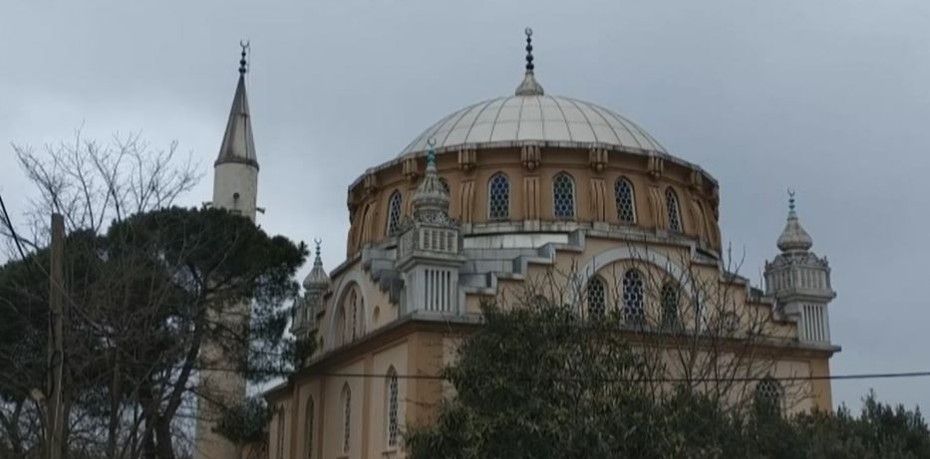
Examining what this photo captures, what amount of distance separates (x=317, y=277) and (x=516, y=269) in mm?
13039

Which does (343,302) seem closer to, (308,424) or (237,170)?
(308,424)

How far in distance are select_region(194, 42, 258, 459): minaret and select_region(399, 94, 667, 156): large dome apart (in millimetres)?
6275

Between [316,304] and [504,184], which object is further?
[316,304]

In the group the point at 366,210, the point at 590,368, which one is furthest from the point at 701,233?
the point at 590,368

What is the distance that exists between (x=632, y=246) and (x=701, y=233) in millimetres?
7079

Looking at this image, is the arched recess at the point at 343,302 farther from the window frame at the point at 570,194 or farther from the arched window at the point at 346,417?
the window frame at the point at 570,194

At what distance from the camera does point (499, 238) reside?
29.5 m

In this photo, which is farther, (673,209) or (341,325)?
(673,209)

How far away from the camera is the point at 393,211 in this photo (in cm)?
3212

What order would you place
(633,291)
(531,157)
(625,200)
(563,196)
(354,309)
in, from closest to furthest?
Answer: (633,291)
(354,309)
(531,157)
(563,196)
(625,200)

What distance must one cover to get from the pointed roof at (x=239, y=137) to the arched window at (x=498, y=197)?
482 inches

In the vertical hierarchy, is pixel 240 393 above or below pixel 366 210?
below

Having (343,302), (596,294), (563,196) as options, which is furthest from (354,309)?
(596,294)

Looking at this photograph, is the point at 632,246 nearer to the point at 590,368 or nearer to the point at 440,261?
the point at 440,261
